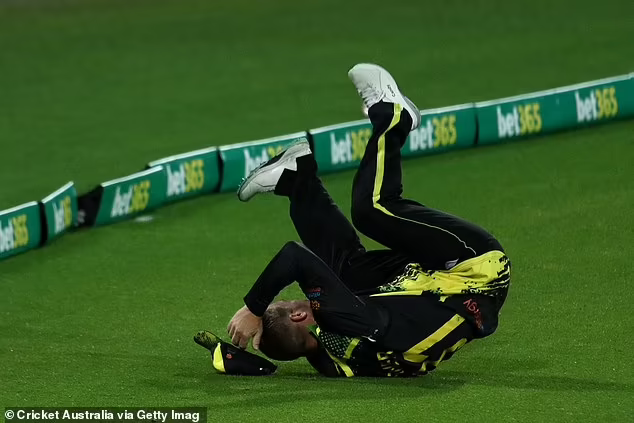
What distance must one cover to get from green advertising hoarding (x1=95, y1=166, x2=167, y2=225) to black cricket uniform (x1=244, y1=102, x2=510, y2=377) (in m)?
3.23

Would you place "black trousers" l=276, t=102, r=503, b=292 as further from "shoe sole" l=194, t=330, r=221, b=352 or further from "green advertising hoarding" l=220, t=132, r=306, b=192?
"green advertising hoarding" l=220, t=132, r=306, b=192

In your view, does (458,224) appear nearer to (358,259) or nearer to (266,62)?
(358,259)

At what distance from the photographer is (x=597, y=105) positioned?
11.5 metres

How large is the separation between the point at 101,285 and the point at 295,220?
5.91 feet

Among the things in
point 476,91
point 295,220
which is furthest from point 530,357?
point 476,91

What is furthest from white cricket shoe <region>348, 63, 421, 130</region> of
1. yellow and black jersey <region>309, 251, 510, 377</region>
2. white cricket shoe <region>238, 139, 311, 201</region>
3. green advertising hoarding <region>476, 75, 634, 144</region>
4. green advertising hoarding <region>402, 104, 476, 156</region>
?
green advertising hoarding <region>476, 75, 634, 144</region>

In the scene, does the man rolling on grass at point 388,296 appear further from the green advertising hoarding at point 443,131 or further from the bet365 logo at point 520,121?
the bet365 logo at point 520,121

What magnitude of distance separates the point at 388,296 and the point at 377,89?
42.3 inches

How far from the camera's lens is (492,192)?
952 centimetres

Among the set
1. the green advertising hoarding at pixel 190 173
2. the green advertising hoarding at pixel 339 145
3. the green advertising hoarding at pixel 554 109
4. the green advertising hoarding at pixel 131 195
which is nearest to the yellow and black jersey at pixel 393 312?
the green advertising hoarding at pixel 131 195

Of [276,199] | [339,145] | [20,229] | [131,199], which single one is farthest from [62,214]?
[339,145]

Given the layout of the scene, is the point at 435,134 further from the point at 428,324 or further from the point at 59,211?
the point at 428,324

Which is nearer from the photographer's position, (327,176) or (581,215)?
(581,215)

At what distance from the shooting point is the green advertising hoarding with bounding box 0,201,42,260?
8.27 m
